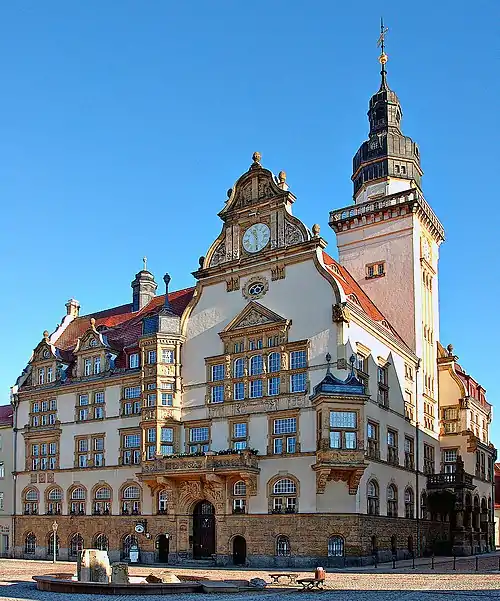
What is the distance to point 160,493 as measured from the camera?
164 ft

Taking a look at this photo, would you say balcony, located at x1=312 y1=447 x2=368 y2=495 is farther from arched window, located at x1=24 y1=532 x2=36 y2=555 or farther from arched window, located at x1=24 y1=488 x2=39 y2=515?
arched window, located at x1=24 y1=532 x2=36 y2=555

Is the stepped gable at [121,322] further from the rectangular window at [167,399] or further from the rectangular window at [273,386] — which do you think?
the rectangular window at [273,386]

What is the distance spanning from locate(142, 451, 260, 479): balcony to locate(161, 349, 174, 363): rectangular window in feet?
20.2

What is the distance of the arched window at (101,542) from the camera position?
52.4 metres

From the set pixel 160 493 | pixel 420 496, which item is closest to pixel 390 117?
pixel 420 496

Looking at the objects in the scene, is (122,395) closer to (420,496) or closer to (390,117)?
(420,496)

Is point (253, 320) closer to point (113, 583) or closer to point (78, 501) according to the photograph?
point (78, 501)

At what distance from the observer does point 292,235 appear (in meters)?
48.0

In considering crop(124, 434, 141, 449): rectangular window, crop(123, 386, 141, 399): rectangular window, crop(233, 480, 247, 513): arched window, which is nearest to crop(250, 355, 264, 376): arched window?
crop(233, 480, 247, 513): arched window

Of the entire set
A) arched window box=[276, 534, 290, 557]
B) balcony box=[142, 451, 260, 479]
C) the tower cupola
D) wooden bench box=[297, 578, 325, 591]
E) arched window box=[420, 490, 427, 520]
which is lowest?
arched window box=[276, 534, 290, 557]

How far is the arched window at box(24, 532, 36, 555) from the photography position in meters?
56.8

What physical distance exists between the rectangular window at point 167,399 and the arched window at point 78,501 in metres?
9.45

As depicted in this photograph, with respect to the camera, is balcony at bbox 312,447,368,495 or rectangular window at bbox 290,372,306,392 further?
rectangular window at bbox 290,372,306,392

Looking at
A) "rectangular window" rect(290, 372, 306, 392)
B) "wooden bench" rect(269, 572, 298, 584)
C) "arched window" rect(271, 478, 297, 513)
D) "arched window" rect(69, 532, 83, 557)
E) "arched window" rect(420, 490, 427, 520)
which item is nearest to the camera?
"wooden bench" rect(269, 572, 298, 584)
